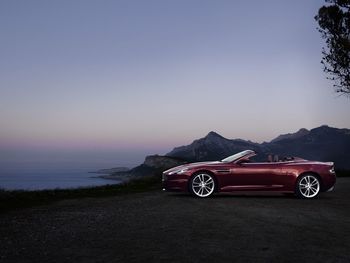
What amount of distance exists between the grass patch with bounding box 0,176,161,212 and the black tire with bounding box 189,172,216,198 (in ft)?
10.9

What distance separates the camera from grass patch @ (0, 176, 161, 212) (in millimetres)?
13562

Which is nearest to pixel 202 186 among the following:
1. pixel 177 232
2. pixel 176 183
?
pixel 176 183

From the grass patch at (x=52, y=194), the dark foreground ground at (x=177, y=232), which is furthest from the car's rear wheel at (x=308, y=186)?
the grass patch at (x=52, y=194)

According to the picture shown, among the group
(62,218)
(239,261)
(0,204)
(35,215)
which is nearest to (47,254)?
(239,261)

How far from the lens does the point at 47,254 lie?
258 inches

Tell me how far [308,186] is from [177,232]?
25.0 feet

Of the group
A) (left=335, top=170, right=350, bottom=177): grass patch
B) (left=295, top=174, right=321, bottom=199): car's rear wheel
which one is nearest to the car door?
(left=295, top=174, right=321, bottom=199): car's rear wheel

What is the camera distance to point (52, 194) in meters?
16.7

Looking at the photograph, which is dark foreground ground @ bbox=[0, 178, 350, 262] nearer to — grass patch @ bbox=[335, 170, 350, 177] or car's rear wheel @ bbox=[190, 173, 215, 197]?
car's rear wheel @ bbox=[190, 173, 215, 197]

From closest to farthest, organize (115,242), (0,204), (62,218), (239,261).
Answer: (239,261) < (115,242) < (62,218) < (0,204)

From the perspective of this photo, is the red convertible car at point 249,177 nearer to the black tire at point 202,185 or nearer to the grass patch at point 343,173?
the black tire at point 202,185

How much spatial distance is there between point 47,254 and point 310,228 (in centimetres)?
458

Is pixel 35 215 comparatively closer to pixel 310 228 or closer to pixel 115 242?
pixel 115 242

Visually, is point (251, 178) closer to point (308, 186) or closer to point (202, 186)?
point (202, 186)
